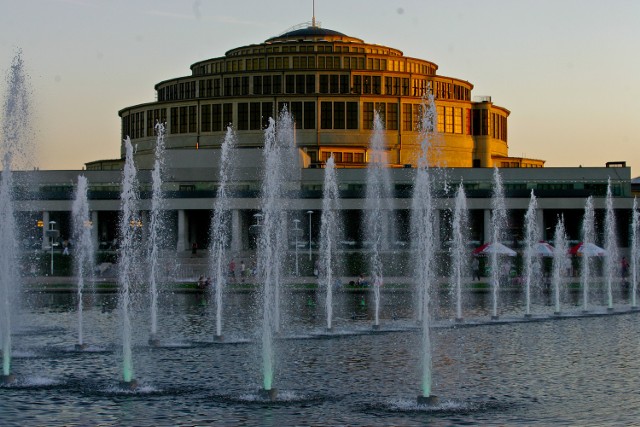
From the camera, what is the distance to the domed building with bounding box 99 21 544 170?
97500 mm

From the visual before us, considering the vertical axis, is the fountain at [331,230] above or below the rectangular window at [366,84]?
below

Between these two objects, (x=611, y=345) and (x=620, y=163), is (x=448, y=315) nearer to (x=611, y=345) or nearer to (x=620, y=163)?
(x=611, y=345)

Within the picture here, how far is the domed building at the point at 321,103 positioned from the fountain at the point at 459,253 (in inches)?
397

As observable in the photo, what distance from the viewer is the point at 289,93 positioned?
98062mm

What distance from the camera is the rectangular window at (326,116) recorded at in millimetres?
97875

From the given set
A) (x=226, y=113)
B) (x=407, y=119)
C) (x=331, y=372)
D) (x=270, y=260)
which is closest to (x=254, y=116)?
(x=226, y=113)

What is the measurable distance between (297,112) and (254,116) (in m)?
4.10

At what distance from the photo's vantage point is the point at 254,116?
97.4 meters

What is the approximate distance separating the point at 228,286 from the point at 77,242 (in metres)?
33.2

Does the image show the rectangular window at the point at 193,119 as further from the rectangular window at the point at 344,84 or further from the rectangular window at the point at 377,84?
the rectangular window at the point at 377,84

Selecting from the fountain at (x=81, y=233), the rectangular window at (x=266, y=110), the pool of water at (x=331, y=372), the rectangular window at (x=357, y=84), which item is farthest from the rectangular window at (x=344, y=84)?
the pool of water at (x=331, y=372)

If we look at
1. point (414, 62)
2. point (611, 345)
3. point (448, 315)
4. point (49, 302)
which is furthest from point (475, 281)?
point (414, 62)

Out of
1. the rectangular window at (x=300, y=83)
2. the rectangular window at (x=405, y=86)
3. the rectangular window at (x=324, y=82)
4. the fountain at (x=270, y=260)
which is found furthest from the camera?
the rectangular window at (x=405, y=86)

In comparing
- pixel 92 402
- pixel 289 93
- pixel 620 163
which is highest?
pixel 289 93
